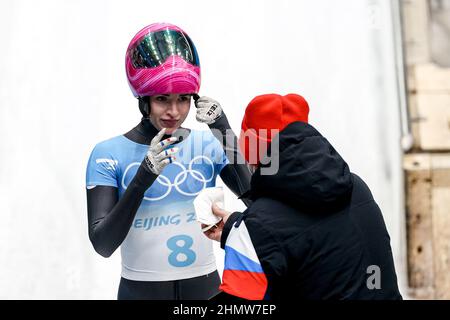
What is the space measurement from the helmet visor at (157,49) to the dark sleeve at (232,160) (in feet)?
0.77

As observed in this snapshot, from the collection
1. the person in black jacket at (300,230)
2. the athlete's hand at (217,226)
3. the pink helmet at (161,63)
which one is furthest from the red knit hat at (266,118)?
the pink helmet at (161,63)

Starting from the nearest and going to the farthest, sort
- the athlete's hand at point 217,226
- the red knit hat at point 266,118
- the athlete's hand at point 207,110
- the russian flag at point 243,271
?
the russian flag at point 243,271 < the red knit hat at point 266,118 < the athlete's hand at point 217,226 < the athlete's hand at point 207,110

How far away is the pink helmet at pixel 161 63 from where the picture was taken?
83.8 inches

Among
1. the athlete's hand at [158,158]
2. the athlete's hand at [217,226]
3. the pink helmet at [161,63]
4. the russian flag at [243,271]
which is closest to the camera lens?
the russian flag at [243,271]

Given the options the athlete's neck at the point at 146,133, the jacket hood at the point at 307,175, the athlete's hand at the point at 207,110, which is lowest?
the jacket hood at the point at 307,175

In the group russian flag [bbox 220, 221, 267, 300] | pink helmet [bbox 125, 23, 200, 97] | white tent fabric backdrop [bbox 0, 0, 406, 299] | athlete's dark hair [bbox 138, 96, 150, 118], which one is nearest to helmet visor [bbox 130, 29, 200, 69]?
pink helmet [bbox 125, 23, 200, 97]

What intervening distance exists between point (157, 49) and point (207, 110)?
26 centimetres

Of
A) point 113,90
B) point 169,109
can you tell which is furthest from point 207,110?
point 113,90

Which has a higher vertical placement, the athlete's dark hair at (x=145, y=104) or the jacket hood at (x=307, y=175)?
the athlete's dark hair at (x=145, y=104)

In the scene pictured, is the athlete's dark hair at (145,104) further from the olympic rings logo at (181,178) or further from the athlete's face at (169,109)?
the olympic rings logo at (181,178)

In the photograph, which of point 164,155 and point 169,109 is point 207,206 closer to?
point 164,155

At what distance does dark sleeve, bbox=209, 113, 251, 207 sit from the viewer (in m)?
2.27

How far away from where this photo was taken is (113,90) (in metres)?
4.66

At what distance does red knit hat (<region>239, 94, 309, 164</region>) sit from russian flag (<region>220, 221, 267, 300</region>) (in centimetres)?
23
